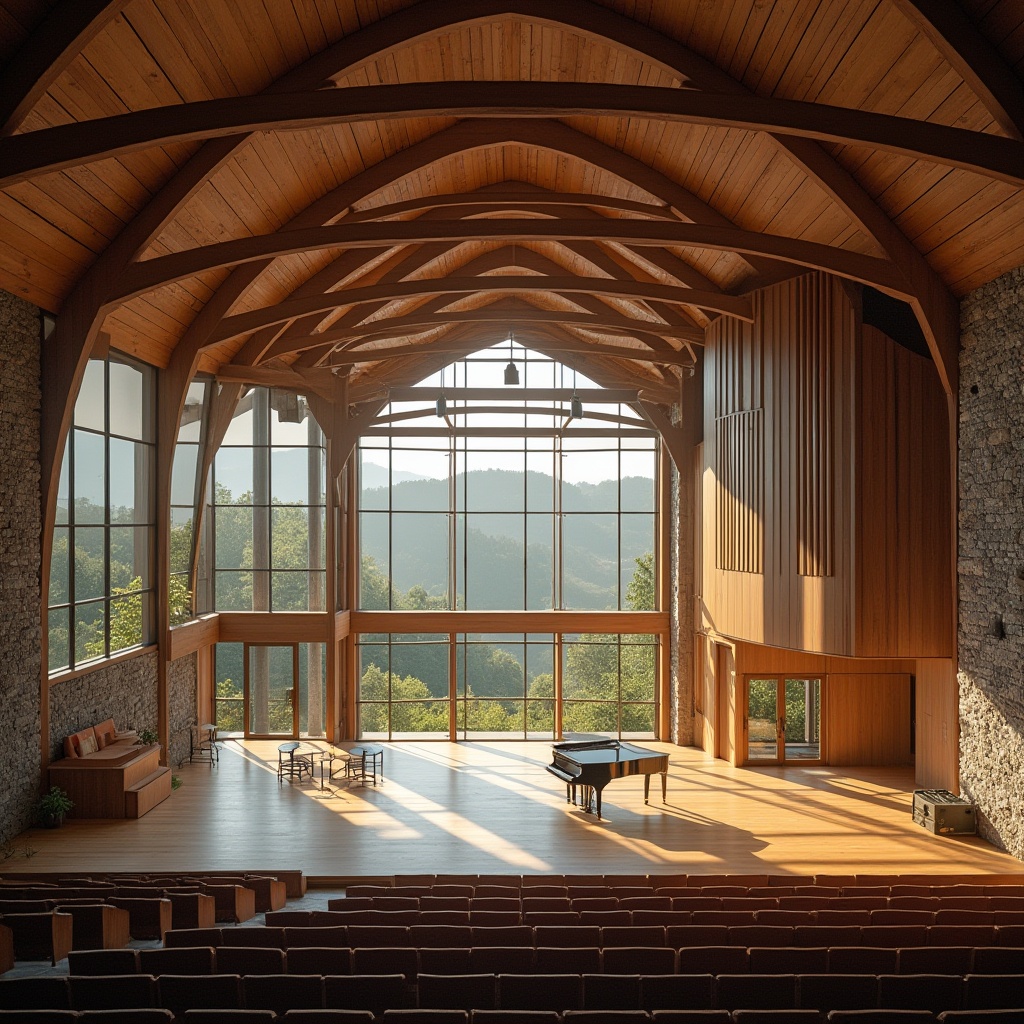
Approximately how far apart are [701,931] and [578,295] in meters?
12.0

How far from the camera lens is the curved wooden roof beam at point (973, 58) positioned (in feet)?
20.7

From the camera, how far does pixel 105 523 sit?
12297mm

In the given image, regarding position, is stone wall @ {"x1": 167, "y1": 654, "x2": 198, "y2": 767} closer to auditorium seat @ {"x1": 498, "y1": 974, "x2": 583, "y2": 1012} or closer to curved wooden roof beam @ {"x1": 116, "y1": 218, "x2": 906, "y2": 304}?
curved wooden roof beam @ {"x1": 116, "y1": 218, "x2": 906, "y2": 304}

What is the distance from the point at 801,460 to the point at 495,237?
4.88 m

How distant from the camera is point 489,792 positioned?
43.8ft

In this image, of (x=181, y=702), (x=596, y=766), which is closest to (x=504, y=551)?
(x=181, y=702)

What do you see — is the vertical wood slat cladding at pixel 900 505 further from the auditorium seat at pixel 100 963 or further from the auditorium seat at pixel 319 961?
the auditorium seat at pixel 100 963

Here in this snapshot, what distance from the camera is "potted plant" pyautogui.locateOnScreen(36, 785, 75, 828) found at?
10703 mm

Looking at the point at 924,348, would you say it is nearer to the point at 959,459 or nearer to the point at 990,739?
the point at 959,459

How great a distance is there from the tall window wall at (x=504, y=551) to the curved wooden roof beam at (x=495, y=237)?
6792mm

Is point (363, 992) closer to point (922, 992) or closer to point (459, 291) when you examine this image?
point (922, 992)

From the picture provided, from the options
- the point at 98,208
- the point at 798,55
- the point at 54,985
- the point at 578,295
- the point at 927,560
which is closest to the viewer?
the point at 54,985

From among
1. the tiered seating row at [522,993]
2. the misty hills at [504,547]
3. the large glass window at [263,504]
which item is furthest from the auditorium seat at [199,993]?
the misty hills at [504,547]

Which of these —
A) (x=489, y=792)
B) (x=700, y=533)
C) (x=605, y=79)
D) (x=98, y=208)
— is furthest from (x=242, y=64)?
(x=700, y=533)
